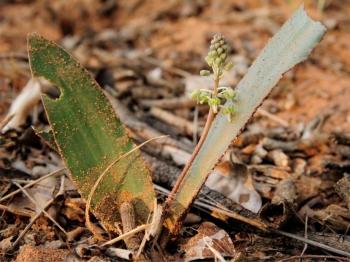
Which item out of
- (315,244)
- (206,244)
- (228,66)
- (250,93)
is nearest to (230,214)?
(206,244)

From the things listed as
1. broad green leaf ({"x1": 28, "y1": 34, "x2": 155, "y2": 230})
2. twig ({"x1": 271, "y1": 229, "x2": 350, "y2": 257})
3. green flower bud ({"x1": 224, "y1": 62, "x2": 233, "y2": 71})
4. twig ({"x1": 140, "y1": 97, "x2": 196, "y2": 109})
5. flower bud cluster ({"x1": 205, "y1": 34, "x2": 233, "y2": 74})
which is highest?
flower bud cluster ({"x1": 205, "y1": 34, "x2": 233, "y2": 74})

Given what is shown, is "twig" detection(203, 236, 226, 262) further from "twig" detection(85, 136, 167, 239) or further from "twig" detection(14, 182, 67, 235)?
"twig" detection(14, 182, 67, 235)

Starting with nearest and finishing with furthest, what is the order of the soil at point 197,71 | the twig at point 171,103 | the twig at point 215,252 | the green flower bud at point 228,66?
1. the green flower bud at point 228,66
2. the twig at point 215,252
3. the soil at point 197,71
4. the twig at point 171,103

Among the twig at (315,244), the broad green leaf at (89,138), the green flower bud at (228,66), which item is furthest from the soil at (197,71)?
the green flower bud at (228,66)

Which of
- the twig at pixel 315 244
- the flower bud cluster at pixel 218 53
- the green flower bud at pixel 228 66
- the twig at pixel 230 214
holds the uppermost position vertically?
the flower bud cluster at pixel 218 53

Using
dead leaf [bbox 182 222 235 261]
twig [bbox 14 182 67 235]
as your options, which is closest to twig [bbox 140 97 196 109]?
twig [bbox 14 182 67 235]

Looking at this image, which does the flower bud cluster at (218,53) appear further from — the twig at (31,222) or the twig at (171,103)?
the twig at (171,103)

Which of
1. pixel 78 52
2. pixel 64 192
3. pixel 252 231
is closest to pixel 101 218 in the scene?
pixel 64 192
